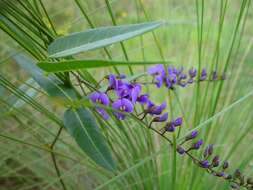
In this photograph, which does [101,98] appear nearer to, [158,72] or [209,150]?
[209,150]

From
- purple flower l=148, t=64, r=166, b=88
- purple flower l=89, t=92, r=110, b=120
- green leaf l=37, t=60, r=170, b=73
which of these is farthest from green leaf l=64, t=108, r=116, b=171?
purple flower l=148, t=64, r=166, b=88

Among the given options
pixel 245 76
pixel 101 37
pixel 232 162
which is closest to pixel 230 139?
pixel 232 162

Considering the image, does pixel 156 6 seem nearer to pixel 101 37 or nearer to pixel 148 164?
pixel 148 164

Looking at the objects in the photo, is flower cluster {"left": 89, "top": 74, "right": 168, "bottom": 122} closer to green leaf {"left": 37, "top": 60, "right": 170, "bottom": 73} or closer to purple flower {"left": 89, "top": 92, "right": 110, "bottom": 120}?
purple flower {"left": 89, "top": 92, "right": 110, "bottom": 120}

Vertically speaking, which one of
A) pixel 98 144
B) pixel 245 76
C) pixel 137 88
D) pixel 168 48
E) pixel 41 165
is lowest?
pixel 98 144

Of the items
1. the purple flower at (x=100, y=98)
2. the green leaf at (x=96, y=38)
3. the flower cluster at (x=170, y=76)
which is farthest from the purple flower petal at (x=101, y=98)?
the flower cluster at (x=170, y=76)
